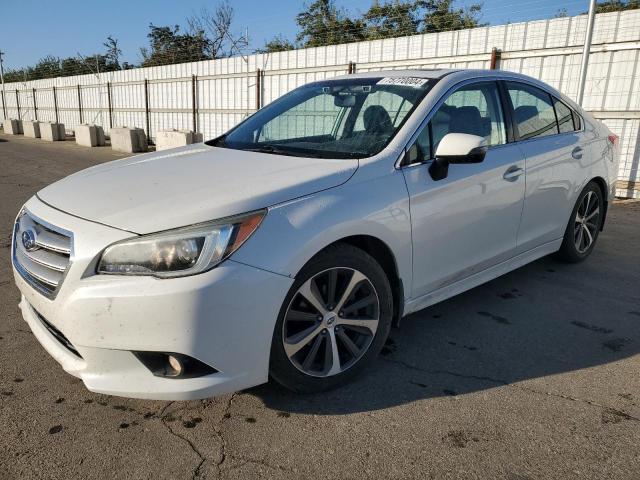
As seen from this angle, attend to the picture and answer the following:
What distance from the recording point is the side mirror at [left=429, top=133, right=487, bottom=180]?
2812 millimetres

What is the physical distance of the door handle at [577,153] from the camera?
4141 mm

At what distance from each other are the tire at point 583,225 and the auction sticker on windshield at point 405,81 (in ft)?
6.48

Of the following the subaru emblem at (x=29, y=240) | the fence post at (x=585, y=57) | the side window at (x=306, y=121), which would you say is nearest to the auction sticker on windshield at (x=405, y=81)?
the side window at (x=306, y=121)

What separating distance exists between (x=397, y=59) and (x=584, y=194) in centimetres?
783

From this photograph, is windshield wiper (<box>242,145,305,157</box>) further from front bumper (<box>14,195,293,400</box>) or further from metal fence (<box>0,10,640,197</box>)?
metal fence (<box>0,10,640,197</box>)

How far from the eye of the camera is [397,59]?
1134 centimetres

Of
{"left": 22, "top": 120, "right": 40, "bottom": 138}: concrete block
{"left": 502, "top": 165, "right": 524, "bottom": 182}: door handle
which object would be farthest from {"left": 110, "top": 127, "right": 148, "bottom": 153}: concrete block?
{"left": 502, "top": 165, "right": 524, "bottom": 182}: door handle

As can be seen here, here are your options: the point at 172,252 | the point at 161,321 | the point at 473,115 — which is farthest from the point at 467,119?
the point at 161,321

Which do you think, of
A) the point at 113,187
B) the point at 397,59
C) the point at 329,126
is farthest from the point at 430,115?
the point at 397,59

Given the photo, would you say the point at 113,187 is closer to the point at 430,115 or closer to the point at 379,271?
the point at 379,271

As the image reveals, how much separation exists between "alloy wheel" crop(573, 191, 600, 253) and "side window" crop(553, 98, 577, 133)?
648mm

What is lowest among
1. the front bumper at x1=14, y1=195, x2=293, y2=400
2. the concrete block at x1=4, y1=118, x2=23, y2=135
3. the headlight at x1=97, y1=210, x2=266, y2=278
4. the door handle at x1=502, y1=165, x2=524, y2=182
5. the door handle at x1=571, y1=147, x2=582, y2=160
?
the concrete block at x1=4, y1=118, x2=23, y2=135

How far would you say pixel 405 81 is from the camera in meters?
3.33

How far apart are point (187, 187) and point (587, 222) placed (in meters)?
3.80
